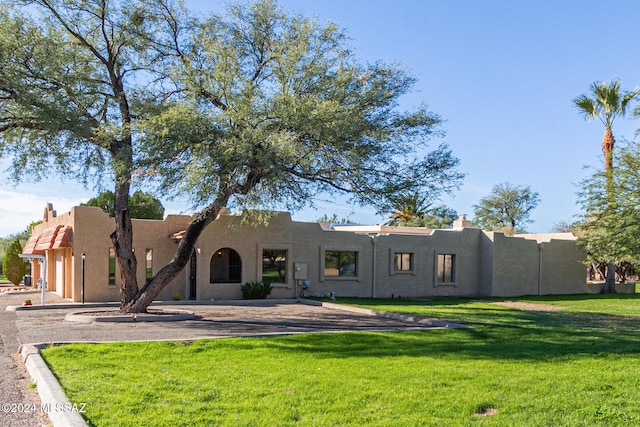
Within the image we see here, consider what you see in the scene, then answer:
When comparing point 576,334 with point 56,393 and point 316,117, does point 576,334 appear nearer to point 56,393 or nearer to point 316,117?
point 316,117

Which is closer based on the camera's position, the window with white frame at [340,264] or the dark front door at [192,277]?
the dark front door at [192,277]

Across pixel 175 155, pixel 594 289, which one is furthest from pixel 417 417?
pixel 594 289

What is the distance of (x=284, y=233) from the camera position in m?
26.5

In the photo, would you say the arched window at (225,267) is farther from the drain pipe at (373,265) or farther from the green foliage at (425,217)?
the green foliage at (425,217)

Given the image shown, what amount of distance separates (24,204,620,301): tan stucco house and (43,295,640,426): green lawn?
41.9 ft

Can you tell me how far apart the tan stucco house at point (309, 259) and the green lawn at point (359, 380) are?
1276cm

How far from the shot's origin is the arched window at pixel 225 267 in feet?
82.3

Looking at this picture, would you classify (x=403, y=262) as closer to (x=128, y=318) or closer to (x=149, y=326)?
(x=128, y=318)

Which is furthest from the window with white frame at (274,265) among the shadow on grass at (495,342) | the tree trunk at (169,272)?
the shadow on grass at (495,342)

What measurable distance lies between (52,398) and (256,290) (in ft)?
59.8

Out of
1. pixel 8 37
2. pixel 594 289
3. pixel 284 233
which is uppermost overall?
pixel 8 37

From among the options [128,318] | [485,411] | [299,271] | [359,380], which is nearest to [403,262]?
[299,271]

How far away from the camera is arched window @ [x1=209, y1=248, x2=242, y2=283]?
2508 centimetres

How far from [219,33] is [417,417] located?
1436 cm
